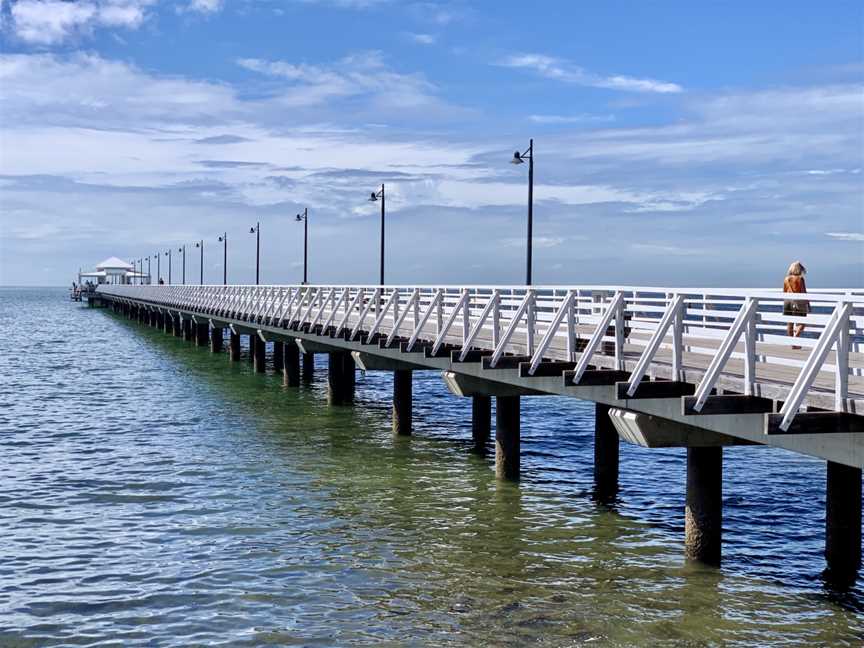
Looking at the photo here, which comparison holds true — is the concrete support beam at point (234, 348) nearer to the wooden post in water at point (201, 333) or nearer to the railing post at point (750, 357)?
the wooden post in water at point (201, 333)

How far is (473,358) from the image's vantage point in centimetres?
1802

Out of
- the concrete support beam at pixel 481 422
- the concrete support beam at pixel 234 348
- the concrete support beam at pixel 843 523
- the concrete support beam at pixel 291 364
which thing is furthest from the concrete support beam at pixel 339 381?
the concrete support beam at pixel 843 523

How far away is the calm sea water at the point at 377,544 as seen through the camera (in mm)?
11383

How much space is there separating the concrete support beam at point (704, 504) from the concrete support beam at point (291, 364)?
22.6 m

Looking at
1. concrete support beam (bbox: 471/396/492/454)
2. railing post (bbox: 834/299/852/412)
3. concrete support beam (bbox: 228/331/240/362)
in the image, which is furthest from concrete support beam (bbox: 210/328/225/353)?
railing post (bbox: 834/299/852/412)

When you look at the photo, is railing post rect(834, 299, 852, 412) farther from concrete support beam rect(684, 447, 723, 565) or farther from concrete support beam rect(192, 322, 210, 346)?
concrete support beam rect(192, 322, 210, 346)

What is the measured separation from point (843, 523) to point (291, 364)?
23960 millimetres

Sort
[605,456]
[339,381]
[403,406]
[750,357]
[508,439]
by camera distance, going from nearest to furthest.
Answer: [750,357]
[605,456]
[508,439]
[403,406]
[339,381]

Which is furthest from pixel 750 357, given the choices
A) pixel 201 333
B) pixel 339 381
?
pixel 201 333

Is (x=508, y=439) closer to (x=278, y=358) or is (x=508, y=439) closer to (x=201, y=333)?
(x=278, y=358)

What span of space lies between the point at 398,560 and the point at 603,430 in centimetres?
575

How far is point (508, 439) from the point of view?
19.0 metres

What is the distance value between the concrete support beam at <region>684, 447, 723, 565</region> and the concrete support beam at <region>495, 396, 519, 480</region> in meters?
5.70

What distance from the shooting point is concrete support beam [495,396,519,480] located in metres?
18.9
